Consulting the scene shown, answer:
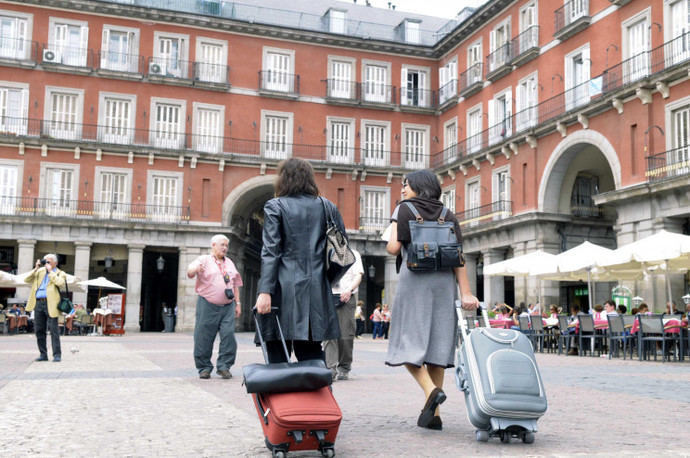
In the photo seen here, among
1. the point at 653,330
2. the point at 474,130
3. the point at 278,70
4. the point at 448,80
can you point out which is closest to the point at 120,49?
the point at 278,70

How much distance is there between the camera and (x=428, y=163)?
38531 mm

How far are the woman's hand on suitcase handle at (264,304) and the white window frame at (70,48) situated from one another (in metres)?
32.4

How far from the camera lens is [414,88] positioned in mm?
38719

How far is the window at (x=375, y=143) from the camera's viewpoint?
37.7m

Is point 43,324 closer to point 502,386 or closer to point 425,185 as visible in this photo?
point 425,185

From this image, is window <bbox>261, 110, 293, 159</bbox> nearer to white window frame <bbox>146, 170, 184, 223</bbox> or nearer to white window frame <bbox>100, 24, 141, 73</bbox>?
white window frame <bbox>146, 170, 184, 223</bbox>

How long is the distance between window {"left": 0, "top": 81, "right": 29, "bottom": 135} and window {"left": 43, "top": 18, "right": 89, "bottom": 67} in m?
2.01

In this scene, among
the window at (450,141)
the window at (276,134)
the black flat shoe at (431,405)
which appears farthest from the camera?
the window at (450,141)

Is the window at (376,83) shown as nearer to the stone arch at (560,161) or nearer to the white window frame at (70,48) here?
the stone arch at (560,161)

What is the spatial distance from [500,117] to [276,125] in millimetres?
11076

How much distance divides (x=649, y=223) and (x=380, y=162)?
17.6 m

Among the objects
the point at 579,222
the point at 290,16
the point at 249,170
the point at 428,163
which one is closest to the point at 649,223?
the point at 579,222

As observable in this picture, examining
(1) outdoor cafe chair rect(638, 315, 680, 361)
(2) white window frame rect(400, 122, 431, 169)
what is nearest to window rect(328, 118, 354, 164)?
(2) white window frame rect(400, 122, 431, 169)

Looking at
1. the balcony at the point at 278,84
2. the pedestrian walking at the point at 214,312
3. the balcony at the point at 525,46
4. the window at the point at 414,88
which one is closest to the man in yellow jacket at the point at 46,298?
the pedestrian walking at the point at 214,312
